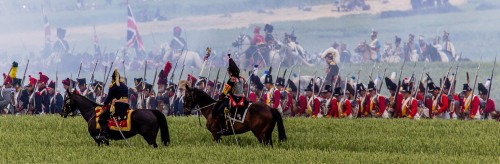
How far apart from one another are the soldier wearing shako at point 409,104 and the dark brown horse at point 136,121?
11748 millimetres

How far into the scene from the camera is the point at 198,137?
34.0 m

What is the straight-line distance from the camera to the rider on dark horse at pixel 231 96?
3092 cm

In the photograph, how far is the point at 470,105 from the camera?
42.0m

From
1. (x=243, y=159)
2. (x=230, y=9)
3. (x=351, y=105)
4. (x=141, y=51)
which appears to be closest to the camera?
(x=243, y=159)

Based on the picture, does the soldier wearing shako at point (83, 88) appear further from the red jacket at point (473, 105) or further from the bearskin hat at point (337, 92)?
the red jacket at point (473, 105)

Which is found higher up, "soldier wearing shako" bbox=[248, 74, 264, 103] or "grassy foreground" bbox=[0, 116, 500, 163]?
"soldier wearing shako" bbox=[248, 74, 264, 103]

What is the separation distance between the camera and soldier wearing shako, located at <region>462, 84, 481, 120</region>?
41781mm

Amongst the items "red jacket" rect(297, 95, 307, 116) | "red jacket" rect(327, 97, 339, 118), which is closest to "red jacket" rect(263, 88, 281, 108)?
"red jacket" rect(297, 95, 307, 116)

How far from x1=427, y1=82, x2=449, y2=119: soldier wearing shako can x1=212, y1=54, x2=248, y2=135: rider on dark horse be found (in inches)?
479

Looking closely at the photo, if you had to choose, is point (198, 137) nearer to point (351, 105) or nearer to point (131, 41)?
point (351, 105)

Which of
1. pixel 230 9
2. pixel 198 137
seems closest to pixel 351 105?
pixel 198 137

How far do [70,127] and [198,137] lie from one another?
13.2 feet

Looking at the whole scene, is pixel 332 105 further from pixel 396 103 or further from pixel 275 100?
pixel 396 103

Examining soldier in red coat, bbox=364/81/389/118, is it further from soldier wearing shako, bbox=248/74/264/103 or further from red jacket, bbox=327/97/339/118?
soldier wearing shako, bbox=248/74/264/103
